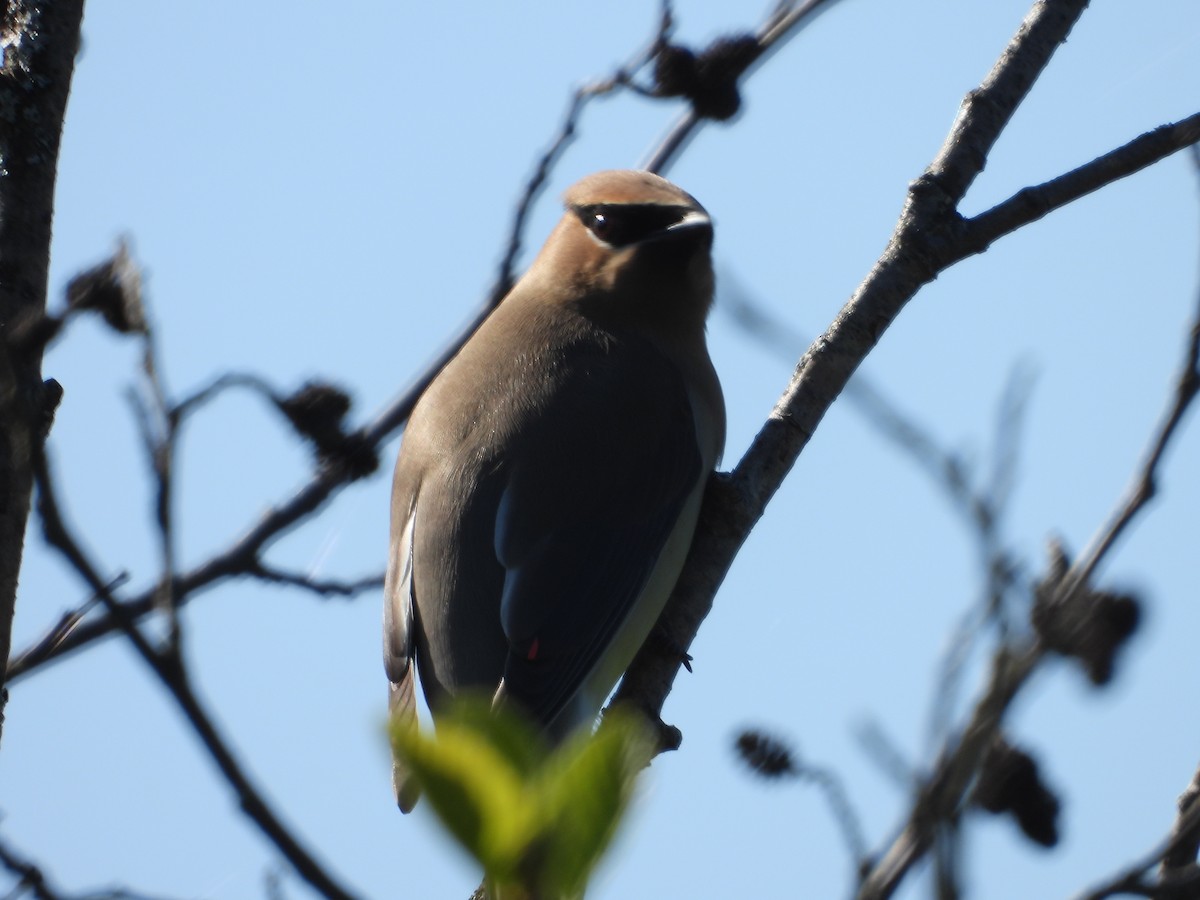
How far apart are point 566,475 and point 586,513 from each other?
95 mm

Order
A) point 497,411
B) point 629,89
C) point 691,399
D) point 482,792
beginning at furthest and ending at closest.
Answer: point 691,399, point 497,411, point 629,89, point 482,792

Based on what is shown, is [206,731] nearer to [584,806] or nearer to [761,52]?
[584,806]

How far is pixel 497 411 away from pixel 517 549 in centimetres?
38

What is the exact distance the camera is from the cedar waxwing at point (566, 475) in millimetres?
3381

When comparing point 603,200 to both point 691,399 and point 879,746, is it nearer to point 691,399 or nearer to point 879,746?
point 691,399

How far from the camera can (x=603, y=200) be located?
417cm

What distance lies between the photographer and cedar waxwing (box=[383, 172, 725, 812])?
338cm

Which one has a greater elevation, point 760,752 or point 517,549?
point 760,752

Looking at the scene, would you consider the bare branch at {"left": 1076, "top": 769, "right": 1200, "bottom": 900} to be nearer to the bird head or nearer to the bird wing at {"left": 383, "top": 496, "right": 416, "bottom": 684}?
the bird wing at {"left": 383, "top": 496, "right": 416, "bottom": 684}

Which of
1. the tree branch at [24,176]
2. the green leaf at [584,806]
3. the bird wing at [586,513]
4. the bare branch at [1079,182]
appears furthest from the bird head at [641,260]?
the green leaf at [584,806]

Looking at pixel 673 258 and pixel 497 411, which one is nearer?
pixel 497 411

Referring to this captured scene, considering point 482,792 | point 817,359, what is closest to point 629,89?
point 817,359

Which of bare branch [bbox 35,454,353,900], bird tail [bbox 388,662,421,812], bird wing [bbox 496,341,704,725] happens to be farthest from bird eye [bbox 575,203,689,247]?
bare branch [bbox 35,454,353,900]

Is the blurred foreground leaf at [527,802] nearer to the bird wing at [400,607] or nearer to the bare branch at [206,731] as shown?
the bare branch at [206,731]
